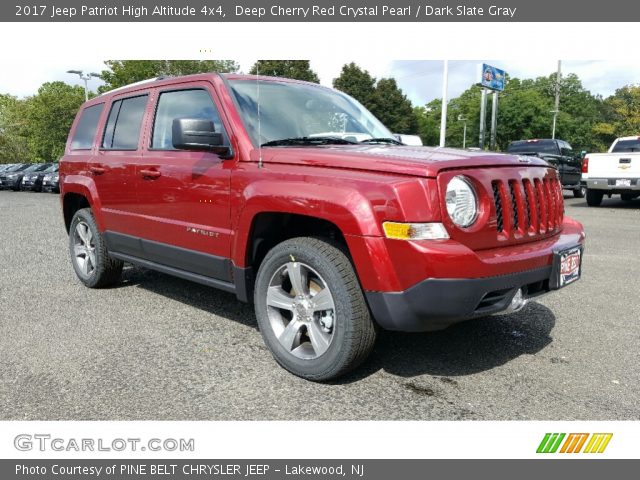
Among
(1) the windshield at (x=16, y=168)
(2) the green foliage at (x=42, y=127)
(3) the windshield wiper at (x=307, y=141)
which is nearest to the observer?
(3) the windshield wiper at (x=307, y=141)

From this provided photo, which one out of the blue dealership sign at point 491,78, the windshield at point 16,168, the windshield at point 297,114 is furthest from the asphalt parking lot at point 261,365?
the windshield at point 16,168

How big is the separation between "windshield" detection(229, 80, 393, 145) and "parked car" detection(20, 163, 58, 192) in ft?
89.6

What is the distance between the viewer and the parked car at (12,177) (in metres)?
29.7

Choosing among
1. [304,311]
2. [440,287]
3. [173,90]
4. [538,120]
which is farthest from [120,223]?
[538,120]

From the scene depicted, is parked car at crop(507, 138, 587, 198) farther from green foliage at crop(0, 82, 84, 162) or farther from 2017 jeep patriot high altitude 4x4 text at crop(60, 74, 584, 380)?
green foliage at crop(0, 82, 84, 162)

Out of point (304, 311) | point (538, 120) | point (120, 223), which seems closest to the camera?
point (304, 311)

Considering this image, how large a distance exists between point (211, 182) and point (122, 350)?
1293 millimetres

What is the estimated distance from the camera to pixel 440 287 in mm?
2617

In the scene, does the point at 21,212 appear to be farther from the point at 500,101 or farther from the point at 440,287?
the point at 500,101

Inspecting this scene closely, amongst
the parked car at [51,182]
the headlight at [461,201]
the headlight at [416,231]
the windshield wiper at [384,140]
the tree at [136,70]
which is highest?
the tree at [136,70]

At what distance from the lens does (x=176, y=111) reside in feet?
13.4

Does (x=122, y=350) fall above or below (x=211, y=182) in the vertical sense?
below

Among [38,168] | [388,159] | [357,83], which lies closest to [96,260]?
[388,159]

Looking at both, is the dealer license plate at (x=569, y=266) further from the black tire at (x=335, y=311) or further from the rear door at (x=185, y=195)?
the rear door at (x=185, y=195)
